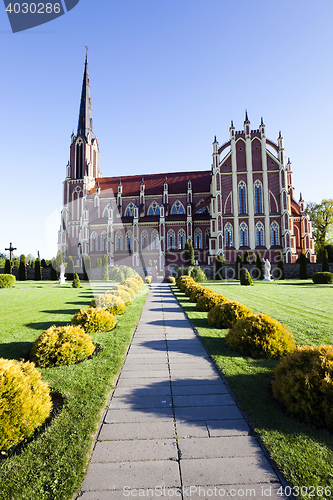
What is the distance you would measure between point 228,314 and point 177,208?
41.9 meters

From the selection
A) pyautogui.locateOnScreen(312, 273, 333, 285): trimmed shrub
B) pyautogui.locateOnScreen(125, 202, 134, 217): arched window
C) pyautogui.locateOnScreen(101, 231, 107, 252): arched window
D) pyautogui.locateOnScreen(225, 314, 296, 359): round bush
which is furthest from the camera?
pyautogui.locateOnScreen(125, 202, 134, 217): arched window

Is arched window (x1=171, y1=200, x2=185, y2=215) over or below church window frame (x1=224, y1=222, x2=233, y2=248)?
over

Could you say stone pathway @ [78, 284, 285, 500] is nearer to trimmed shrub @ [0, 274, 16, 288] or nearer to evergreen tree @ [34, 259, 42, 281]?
trimmed shrub @ [0, 274, 16, 288]

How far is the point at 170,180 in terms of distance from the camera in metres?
51.7

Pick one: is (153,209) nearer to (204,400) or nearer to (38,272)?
(38,272)

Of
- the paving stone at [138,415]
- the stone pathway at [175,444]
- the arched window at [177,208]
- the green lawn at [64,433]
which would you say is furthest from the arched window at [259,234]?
the paving stone at [138,415]

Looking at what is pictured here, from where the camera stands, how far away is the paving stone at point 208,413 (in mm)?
3291

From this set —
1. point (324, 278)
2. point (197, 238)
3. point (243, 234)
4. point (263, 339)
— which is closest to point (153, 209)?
point (197, 238)

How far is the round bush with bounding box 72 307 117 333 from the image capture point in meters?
7.48

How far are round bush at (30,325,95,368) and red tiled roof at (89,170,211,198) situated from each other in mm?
45381

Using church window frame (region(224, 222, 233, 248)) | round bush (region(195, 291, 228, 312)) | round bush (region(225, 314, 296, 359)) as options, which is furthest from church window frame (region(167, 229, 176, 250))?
round bush (region(225, 314, 296, 359))

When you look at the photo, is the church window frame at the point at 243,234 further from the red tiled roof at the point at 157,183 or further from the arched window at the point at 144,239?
the arched window at the point at 144,239

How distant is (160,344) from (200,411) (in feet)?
10.3

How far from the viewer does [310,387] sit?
3260mm
